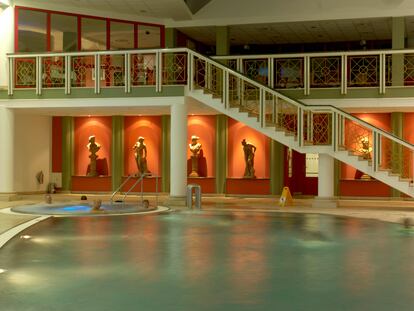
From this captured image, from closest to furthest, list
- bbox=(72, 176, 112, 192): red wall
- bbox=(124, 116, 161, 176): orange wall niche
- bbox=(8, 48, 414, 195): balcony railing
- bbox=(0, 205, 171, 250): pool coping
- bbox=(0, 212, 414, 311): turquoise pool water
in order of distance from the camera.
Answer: bbox=(0, 212, 414, 311): turquoise pool water < bbox=(0, 205, 171, 250): pool coping < bbox=(8, 48, 414, 195): balcony railing < bbox=(124, 116, 161, 176): orange wall niche < bbox=(72, 176, 112, 192): red wall

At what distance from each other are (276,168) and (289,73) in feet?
13.6

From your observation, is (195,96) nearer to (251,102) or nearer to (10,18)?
(251,102)

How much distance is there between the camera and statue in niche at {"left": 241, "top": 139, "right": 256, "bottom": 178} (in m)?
24.5

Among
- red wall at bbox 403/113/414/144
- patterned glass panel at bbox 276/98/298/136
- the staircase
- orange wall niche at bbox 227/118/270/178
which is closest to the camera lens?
the staircase

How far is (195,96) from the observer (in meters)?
20.2

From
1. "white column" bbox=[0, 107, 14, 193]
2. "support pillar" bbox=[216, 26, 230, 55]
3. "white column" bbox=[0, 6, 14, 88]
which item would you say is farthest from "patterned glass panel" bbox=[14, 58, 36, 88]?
"support pillar" bbox=[216, 26, 230, 55]

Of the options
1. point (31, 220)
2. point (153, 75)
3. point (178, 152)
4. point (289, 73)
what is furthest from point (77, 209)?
point (289, 73)

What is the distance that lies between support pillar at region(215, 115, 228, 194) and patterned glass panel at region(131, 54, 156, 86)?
137 inches

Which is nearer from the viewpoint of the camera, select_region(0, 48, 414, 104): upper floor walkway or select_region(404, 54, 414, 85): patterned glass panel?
select_region(0, 48, 414, 104): upper floor walkway

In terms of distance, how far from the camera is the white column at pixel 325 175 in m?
19.7

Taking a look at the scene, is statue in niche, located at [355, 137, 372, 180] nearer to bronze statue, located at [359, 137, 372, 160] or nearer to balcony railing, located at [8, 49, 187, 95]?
bronze statue, located at [359, 137, 372, 160]

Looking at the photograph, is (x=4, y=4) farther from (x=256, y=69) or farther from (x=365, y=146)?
(x=365, y=146)

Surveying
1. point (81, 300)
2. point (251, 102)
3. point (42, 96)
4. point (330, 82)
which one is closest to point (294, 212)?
point (251, 102)

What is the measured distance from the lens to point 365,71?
24.5 m
